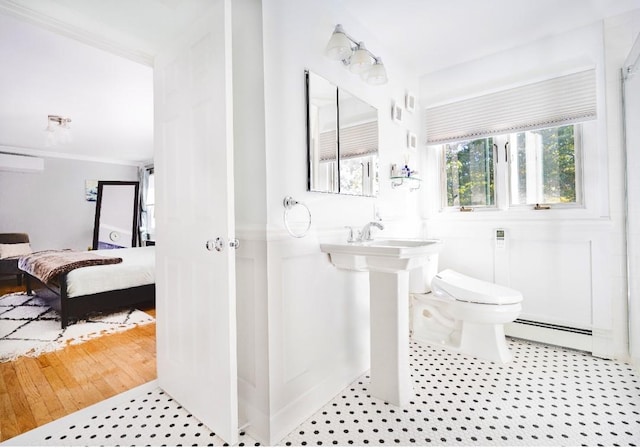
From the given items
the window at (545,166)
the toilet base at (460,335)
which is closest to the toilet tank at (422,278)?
the toilet base at (460,335)

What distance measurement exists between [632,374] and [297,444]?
2125mm

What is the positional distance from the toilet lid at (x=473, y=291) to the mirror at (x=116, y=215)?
524cm

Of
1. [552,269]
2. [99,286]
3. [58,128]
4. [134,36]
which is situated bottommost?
[99,286]

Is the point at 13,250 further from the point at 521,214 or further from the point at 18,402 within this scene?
the point at 521,214

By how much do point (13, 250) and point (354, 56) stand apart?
5.92 metres

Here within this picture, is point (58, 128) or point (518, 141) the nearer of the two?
point (518, 141)

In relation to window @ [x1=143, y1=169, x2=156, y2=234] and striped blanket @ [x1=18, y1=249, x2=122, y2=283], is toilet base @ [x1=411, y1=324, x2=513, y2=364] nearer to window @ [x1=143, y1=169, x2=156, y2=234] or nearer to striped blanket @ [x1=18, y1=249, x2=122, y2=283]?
striped blanket @ [x1=18, y1=249, x2=122, y2=283]

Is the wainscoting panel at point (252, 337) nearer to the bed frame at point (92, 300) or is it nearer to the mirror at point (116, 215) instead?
the bed frame at point (92, 300)

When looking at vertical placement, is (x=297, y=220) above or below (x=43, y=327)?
above

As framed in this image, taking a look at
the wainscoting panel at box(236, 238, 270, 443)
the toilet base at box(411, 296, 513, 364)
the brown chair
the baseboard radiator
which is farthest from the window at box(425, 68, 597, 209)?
the brown chair

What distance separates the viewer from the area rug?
2527mm

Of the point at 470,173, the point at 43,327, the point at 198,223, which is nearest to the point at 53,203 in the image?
the point at 43,327

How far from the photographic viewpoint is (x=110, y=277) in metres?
3.18

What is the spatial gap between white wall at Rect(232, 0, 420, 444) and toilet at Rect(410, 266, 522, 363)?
2.79 ft
